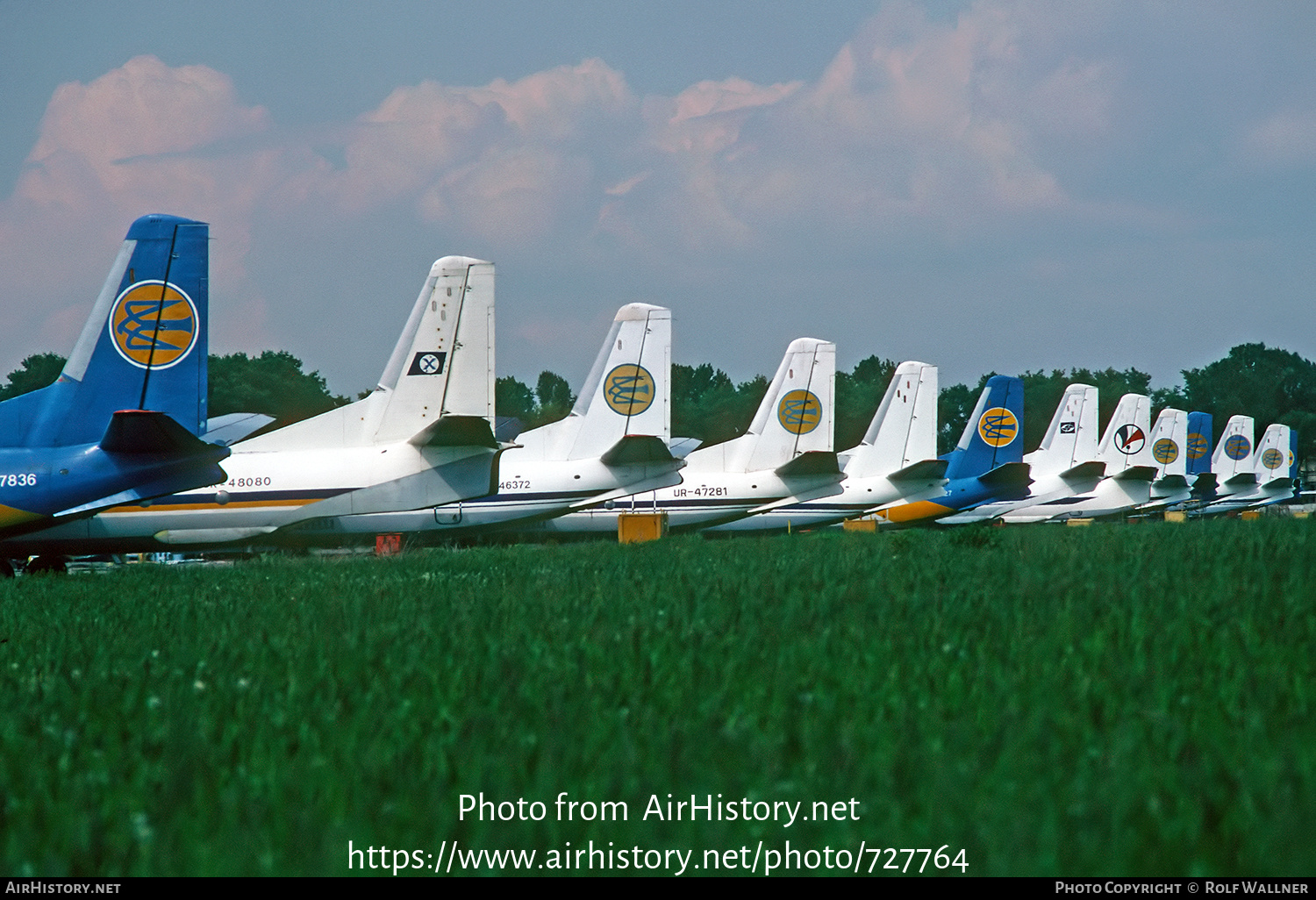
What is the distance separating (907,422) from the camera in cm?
3925

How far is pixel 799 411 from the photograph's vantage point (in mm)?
33219

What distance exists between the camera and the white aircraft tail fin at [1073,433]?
5034 centimetres

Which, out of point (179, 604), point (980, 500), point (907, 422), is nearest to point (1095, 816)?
A: point (179, 604)

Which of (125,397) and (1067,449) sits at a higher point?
(125,397)

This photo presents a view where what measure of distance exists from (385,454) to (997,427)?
27.4 meters

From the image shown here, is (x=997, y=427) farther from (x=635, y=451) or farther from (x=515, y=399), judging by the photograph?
(x=515, y=399)

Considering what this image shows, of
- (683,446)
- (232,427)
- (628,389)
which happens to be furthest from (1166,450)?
(232,427)

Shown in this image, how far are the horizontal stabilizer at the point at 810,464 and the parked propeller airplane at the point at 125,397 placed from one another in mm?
18459

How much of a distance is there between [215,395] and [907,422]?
4854 centimetres

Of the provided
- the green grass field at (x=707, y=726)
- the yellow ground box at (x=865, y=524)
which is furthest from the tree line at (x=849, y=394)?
the green grass field at (x=707, y=726)

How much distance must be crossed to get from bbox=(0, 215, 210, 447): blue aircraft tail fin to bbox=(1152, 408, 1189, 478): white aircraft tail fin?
2090 inches

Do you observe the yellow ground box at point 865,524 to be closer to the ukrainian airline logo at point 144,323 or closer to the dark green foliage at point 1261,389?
the ukrainian airline logo at point 144,323

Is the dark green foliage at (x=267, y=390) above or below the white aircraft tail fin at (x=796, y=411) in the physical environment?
above

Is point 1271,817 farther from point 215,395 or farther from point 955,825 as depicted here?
point 215,395
